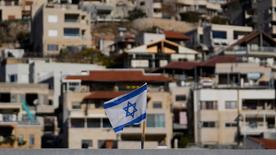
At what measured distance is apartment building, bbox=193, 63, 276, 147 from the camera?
56.9 metres

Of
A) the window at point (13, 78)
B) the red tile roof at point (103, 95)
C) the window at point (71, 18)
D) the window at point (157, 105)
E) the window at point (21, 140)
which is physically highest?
the window at point (71, 18)

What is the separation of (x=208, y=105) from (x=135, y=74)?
496 centimetres

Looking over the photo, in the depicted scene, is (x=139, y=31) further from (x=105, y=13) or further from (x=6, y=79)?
(x=6, y=79)

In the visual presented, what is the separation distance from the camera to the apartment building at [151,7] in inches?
3765

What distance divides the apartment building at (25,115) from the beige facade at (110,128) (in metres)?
2.20

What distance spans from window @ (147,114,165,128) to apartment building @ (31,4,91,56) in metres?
23.5

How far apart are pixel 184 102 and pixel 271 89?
19.5 feet

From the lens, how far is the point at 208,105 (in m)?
57.6

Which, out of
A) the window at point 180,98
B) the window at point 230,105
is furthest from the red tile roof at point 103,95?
the window at point 230,105

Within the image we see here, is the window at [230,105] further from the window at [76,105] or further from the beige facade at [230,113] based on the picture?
the window at [76,105]

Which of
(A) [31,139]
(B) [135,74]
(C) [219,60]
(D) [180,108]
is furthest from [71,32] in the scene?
(A) [31,139]

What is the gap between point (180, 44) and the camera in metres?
78.8

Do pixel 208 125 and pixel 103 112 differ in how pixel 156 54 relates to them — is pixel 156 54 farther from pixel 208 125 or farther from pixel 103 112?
pixel 103 112

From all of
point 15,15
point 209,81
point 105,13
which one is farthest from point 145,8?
point 209,81
